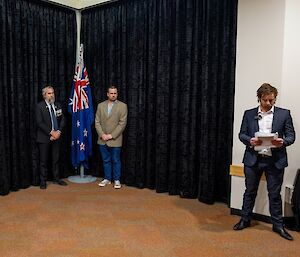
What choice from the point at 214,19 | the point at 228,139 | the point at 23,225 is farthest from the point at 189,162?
the point at 23,225

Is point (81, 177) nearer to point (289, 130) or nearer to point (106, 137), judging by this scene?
point (106, 137)

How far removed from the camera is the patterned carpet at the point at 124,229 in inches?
116

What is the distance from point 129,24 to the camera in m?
4.98

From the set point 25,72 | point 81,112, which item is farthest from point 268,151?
point 25,72

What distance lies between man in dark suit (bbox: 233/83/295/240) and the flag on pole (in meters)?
2.70

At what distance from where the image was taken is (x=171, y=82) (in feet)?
15.1

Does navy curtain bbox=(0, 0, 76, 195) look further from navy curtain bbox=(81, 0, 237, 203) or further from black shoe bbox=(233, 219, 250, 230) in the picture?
black shoe bbox=(233, 219, 250, 230)

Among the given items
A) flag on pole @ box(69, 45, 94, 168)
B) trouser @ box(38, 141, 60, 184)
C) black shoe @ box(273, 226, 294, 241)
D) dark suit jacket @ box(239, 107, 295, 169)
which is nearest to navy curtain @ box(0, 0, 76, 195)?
trouser @ box(38, 141, 60, 184)

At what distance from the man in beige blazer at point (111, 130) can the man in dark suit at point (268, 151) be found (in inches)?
80.1

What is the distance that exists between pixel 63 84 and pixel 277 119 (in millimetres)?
3437

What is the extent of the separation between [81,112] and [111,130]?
0.66 meters

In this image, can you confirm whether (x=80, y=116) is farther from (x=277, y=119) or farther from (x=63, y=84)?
(x=277, y=119)

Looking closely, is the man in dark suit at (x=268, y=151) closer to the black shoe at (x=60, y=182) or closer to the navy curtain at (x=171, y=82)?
the navy curtain at (x=171, y=82)

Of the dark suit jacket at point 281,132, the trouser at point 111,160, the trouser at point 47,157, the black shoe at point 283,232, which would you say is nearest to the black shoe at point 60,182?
the trouser at point 47,157
